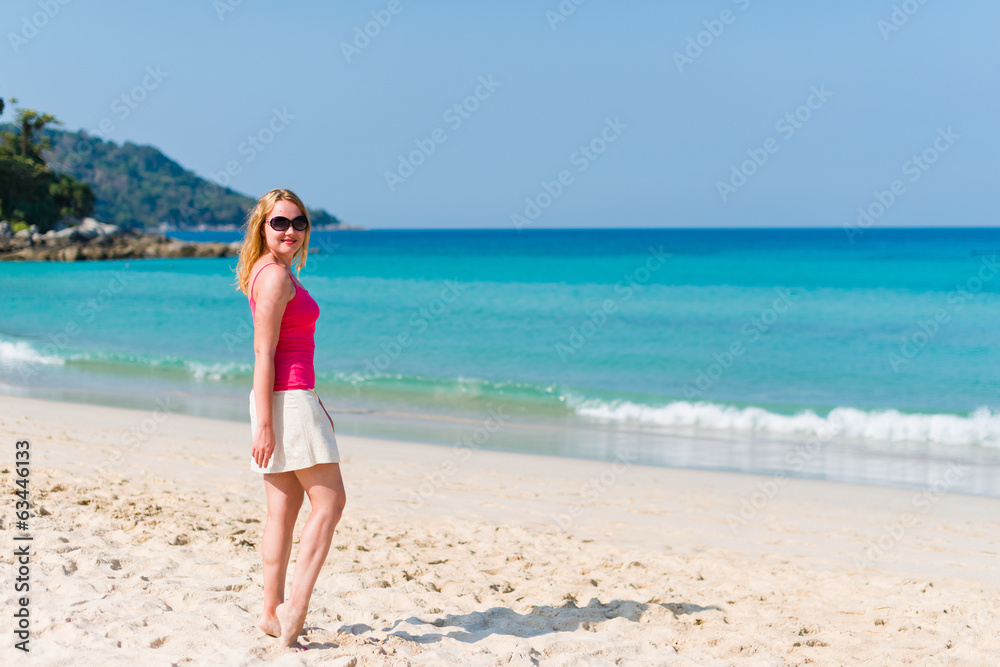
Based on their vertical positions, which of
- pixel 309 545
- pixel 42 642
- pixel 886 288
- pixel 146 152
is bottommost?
pixel 42 642

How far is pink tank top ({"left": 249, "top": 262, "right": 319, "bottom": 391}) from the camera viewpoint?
10.2 ft

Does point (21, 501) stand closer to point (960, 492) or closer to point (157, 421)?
point (157, 421)

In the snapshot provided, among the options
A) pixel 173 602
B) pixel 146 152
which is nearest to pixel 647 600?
pixel 173 602

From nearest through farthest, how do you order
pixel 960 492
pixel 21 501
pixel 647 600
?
pixel 647 600 → pixel 21 501 → pixel 960 492

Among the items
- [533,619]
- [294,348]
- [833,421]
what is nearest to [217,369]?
[833,421]

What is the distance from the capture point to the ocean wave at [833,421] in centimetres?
1080

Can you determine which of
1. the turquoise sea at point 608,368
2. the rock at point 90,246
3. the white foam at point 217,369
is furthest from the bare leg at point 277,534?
the rock at point 90,246

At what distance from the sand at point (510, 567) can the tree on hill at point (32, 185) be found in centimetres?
6726

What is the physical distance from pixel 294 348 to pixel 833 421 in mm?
10080

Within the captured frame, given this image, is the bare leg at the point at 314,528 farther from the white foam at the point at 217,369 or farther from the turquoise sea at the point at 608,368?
the white foam at the point at 217,369

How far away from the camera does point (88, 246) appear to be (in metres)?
63.5

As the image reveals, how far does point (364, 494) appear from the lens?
22.7 feet

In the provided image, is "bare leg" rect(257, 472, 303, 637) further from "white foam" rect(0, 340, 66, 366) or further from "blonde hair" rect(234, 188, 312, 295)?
"white foam" rect(0, 340, 66, 366)

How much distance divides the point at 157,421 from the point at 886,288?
34.6 m
